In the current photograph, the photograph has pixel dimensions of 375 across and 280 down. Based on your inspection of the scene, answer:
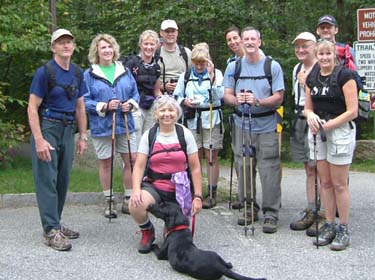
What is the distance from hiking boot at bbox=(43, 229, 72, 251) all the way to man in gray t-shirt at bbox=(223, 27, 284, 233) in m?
1.84

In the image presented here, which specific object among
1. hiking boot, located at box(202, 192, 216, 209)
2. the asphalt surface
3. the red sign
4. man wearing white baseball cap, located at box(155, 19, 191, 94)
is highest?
the red sign

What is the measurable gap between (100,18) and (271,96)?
415 inches

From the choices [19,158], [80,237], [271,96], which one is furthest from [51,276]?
[19,158]

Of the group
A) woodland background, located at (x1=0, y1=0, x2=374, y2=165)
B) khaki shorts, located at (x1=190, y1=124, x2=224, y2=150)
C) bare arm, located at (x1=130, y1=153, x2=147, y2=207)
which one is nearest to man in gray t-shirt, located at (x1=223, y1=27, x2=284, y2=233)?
khaki shorts, located at (x1=190, y1=124, x2=224, y2=150)

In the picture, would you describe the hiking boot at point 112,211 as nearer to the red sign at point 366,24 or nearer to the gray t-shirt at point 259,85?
the gray t-shirt at point 259,85

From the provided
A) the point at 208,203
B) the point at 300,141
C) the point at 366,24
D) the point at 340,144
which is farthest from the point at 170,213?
the point at 366,24

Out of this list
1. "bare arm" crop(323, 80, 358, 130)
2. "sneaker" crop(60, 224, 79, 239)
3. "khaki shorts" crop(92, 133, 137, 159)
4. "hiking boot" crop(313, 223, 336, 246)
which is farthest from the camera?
"khaki shorts" crop(92, 133, 137, 159)

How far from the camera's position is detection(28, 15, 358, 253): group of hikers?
5.98 meters

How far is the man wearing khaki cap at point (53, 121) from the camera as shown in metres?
5.93

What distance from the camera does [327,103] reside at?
6.07 meters

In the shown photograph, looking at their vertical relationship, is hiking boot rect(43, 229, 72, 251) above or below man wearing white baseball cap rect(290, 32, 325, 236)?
below

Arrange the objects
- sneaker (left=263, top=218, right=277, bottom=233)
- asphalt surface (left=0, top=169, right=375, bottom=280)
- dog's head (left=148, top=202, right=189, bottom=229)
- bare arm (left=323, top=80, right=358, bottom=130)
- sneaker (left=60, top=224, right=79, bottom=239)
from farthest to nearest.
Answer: sneaker (left=263, top=218, right=277, bottom=233)
sneaker (left=60, top=224, right=79, bottom=239)
bare arm (left=323, top=80, right=358, bottom=130)
dog's head (left=148, top=202, right=189, bottom=229)
asphalt surface (left=0, top=169, right=375, bottom=280)

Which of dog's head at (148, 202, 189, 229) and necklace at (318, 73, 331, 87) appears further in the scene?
necklace at (318, 73, 331, 87)

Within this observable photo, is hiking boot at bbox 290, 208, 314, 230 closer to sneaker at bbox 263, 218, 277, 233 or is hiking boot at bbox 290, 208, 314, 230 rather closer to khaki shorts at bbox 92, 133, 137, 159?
sneaker at bbox 263, 218, 277, 233
